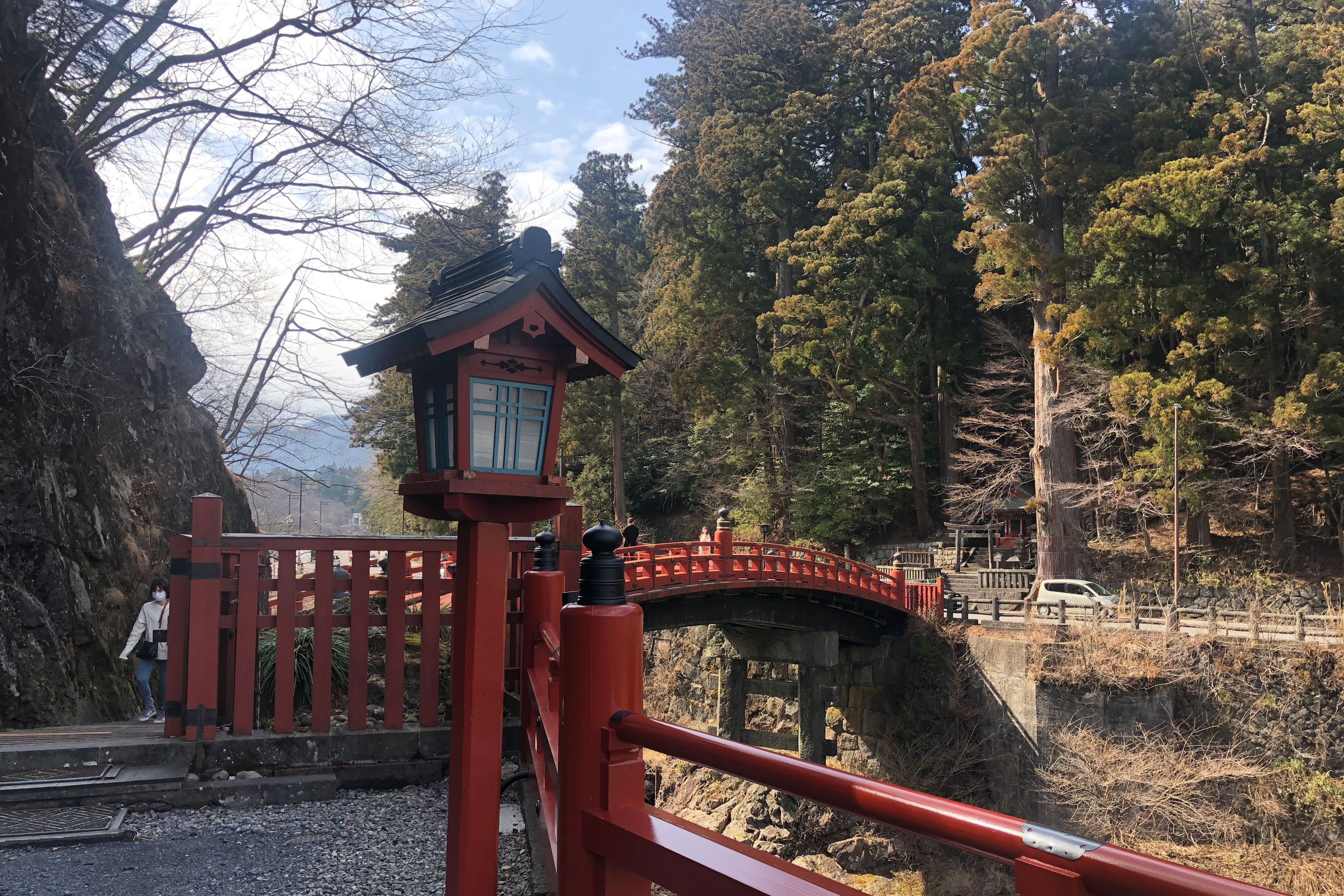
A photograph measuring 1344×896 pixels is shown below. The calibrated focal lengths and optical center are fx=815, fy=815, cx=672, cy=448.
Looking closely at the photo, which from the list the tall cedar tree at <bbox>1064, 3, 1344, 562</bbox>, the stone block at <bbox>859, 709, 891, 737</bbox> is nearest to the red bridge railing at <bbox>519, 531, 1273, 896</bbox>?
the stone block at <bbox>859, 709, 891, 737</bbox>

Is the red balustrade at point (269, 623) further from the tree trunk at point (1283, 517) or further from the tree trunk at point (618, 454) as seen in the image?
the tree trunk at point (618, 454)

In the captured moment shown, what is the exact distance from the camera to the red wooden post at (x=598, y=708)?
200 cm

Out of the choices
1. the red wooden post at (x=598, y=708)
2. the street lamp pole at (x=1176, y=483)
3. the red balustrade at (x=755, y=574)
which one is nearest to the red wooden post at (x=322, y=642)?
the red wooden post at (x=598, y=708)

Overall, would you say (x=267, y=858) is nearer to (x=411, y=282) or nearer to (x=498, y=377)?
(x=498, y=377)

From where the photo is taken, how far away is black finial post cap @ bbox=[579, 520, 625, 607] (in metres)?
2.04

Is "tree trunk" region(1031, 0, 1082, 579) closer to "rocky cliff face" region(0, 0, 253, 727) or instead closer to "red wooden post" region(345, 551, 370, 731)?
"red wooden post" region(345, 551, 370, 731)

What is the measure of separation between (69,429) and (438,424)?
796 cm

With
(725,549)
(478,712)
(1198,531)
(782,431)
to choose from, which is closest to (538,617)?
(478,712)

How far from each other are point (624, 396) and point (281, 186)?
2021 cm

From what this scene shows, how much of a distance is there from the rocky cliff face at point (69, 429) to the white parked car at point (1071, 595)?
15.4 metres

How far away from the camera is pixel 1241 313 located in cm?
1767

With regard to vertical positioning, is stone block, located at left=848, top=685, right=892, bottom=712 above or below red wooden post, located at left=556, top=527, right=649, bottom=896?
below

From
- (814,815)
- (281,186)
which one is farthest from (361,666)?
(814,815)

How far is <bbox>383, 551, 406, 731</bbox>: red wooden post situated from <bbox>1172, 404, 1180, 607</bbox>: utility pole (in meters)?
16.6
